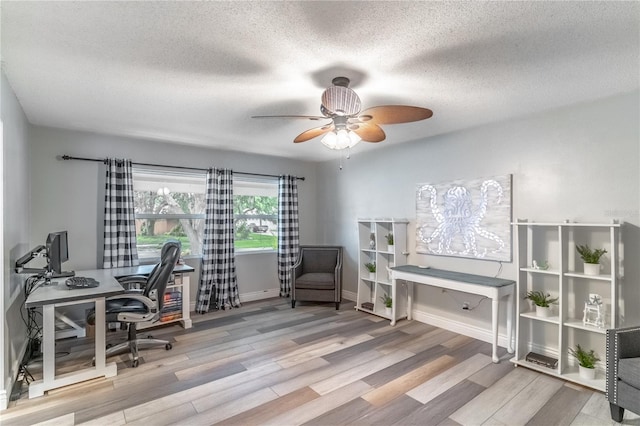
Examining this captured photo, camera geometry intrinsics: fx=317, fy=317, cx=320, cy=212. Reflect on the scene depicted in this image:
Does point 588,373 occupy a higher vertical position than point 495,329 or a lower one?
lower

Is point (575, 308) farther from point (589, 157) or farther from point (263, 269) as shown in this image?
point (263, 269)

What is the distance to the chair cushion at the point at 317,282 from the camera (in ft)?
14.9

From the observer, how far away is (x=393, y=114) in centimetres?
222

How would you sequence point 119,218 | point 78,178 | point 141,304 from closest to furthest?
point 141,304 → point 78,178 → point 119,218

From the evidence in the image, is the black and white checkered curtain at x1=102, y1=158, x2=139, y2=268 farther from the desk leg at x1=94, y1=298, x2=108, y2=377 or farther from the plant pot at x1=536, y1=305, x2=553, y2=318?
the plant pot at x1=536, y1=305, x2=553, y2=318

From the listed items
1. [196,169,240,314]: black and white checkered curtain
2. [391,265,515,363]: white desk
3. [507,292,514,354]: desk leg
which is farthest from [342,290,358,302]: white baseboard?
[507,292,514,354]: desk leg

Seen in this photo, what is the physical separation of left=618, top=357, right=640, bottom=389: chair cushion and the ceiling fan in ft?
6.71

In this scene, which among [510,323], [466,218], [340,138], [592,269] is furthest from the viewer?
[466,218]

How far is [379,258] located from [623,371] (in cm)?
263

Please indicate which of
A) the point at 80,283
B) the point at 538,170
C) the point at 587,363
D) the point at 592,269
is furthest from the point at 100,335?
the point at 538,170

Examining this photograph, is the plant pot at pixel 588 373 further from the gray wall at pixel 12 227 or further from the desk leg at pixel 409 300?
the gray wall at pixel 12 227

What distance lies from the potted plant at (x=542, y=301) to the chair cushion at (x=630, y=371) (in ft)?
2.44

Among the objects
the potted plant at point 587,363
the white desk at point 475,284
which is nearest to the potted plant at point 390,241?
the white desk at point 475,284

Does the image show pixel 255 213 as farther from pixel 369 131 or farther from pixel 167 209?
pixel 369 131
